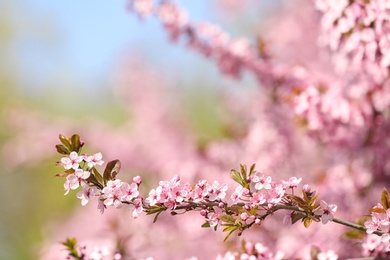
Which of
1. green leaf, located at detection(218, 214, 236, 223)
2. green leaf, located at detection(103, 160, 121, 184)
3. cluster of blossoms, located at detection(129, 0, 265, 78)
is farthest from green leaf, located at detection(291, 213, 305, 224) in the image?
cluster of blossoms, located at detection(129, 0, 265, 78)

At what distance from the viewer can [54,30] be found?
65.6 ft

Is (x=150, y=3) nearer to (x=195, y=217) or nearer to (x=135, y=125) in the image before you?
(x=195, y=217)

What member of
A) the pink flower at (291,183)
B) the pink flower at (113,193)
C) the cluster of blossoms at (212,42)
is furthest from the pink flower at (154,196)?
the cluster of blossoms at (212,42)

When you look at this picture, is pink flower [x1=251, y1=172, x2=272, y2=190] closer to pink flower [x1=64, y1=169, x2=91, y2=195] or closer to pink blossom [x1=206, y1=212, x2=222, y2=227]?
pink blossom [x1=206, y1=212, x2=222, y2=227]

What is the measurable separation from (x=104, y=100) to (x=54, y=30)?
324 centimetres

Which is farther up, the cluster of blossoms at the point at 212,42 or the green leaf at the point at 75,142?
the cluster of blossoms at the point at 212,42

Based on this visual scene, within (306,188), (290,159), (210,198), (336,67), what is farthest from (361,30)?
(290,159)

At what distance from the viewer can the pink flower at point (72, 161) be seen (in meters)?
2.60

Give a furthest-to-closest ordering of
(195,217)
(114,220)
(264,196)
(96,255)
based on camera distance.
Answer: (195,217)
(114,220)
(96,255)
(264,196)

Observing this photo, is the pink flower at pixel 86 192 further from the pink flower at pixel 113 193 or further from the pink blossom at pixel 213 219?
the pink blossom at pixel 213 219

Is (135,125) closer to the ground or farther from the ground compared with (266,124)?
farther from the ground

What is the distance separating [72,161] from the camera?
2615mm

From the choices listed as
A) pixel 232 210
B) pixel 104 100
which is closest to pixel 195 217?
pixel 232 210

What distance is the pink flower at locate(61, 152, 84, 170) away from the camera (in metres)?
2.60
